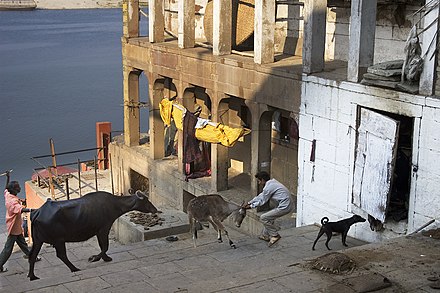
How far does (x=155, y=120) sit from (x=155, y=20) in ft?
9.15

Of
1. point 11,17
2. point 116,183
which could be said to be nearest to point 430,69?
point 116,183

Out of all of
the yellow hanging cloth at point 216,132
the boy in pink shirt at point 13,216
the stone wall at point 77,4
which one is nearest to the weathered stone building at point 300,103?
the yellow hanging cloth at point 216,132

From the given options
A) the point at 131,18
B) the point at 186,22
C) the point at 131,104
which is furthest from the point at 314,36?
the point at 131,104

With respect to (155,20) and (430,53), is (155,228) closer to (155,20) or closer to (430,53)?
(430,53)

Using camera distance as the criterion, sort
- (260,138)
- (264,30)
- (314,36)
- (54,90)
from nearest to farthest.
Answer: (314,36) → (264,30) → (260,138) → (54,90)

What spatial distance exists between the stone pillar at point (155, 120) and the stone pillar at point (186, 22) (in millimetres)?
1797

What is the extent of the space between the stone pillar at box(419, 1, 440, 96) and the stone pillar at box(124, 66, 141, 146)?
37.7 feet

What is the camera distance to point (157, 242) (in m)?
14.1

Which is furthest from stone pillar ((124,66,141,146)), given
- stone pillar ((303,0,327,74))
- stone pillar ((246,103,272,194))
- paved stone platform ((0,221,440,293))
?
stone pillar ((303,0,327,74))

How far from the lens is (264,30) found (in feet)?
49.6

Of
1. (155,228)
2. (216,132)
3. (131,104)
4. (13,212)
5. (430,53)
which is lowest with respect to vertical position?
(155,228)

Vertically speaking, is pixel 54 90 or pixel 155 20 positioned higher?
pixel 155 20

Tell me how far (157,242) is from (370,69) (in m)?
5.51

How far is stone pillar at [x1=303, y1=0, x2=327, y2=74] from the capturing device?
13391 millimetres
